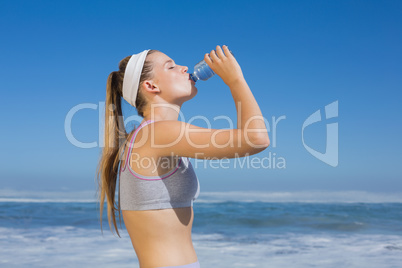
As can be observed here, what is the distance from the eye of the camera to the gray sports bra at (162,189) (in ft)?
5.95

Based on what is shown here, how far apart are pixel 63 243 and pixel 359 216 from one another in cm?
833

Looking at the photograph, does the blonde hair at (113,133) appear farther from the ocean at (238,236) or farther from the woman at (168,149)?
the ocean at (238,236)

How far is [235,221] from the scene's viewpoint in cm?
1067

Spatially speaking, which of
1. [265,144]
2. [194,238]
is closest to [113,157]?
[265,144]

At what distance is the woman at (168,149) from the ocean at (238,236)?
175 inches

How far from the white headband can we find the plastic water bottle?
0.28 m

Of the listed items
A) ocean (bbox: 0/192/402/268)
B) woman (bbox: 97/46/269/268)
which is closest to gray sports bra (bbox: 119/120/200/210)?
woman (bbox: 97/46/269/268)

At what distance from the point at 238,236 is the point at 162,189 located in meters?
7.28

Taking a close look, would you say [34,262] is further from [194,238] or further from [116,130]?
[116,130]

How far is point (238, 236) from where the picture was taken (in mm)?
8758

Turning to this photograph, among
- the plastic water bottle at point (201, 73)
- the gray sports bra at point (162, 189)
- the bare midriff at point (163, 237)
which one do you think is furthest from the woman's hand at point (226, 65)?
the bare midriff at point (163, 237)

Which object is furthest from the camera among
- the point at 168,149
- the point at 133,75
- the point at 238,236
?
the point at 238,236

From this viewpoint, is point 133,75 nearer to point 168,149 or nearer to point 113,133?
point 113,133

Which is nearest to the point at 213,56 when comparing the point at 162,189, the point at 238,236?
the point at 162,189
